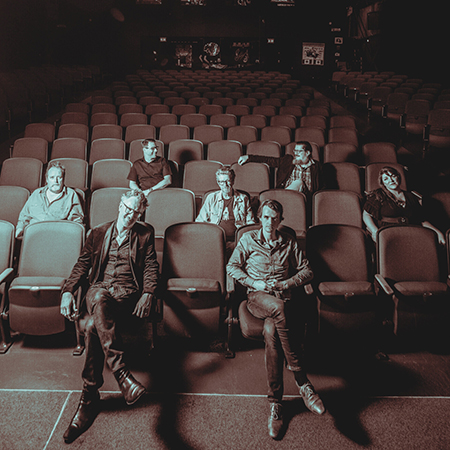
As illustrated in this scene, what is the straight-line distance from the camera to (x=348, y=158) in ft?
13.7

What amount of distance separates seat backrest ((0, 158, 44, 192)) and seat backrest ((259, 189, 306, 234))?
2.09 metres

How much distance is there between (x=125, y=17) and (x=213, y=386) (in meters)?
12.8

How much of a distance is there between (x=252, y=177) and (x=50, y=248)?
190cm

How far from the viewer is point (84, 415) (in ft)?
5.57

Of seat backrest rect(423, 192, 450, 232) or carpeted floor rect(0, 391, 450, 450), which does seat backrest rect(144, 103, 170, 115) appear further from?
carpeted floor rect(0, 391, 450, 450)

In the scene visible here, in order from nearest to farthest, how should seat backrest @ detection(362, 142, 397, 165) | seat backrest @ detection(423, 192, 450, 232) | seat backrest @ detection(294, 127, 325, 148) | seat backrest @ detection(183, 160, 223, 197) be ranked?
1. seat backrest @ detection(423, 192, 450, 232)
2. seat backrest @ detection(183, 160, 223, 197)
3. seat backrest @ detection(362, 142, 397, 165)
4. seat backrest @ detection(294, 127, 325, 148)

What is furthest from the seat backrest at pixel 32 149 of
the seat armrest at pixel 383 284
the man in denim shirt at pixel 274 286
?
the seat armrest at pixel 383 284

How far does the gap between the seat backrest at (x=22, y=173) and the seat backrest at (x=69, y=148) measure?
0.56m

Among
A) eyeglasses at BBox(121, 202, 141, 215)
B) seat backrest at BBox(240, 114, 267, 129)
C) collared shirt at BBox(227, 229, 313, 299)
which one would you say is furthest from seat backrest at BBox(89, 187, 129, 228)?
seat backrest at BBox(240, 114, 267, 129)

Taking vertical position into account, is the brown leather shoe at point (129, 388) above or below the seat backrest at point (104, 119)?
below

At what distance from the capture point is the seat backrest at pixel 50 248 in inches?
91.0

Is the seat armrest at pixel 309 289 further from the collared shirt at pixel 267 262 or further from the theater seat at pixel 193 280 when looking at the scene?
the theater seat at pixel 193 280

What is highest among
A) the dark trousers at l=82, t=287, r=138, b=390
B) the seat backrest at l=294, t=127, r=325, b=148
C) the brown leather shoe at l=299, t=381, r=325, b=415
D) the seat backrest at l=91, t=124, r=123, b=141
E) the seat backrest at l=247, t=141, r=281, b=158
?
the seat backrest at l=91, t=124, r=123, b=141

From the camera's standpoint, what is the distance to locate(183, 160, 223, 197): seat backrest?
144 inches
